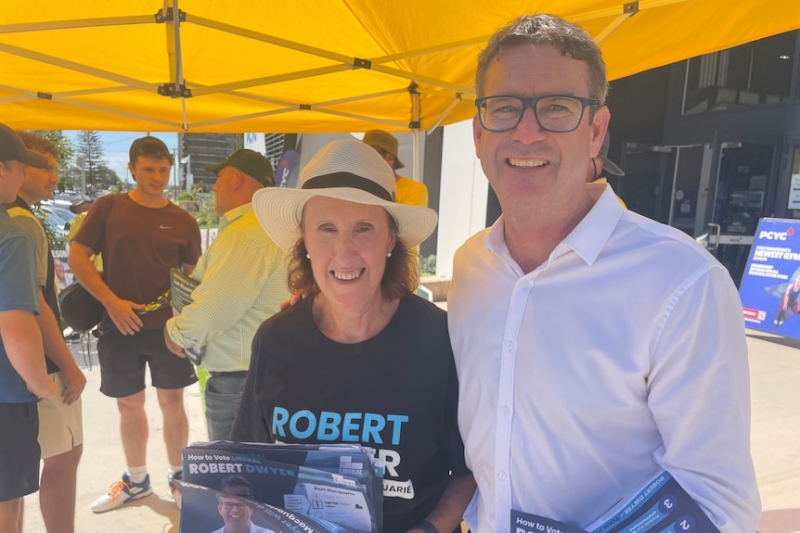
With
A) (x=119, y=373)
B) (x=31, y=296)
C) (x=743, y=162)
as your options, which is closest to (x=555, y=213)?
(x=31, y=296)

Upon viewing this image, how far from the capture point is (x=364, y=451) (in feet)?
4.05

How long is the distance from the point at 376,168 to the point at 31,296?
4.93 feet

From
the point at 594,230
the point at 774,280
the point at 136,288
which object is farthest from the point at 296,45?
the point at 774,280

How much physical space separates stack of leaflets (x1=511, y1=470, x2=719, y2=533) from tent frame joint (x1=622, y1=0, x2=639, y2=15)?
1478 millimetres

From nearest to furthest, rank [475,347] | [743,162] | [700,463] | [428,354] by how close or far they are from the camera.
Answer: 1. [700,463]
2. [475,347]
3. [428,354]
4. [743,162]

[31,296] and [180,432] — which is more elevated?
[31,296]

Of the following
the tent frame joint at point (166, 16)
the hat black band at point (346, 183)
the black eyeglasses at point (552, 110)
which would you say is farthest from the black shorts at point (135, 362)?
the black eyeglasses at point (552, 110)

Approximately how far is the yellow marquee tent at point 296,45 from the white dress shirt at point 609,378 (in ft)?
3.55

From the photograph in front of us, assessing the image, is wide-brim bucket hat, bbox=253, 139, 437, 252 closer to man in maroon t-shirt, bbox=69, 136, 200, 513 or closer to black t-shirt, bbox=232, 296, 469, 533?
black t-shirt, bbox=232, 296, 469, 533

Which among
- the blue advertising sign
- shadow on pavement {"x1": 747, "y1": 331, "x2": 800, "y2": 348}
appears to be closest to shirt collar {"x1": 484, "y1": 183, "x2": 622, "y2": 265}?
the blue advertising sign

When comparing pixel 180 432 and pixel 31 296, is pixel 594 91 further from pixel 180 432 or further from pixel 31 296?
pixel 180 432

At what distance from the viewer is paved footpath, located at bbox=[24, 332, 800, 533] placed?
10.7ft

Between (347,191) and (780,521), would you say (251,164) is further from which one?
(780,521)

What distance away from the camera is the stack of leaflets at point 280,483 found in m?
1.20
